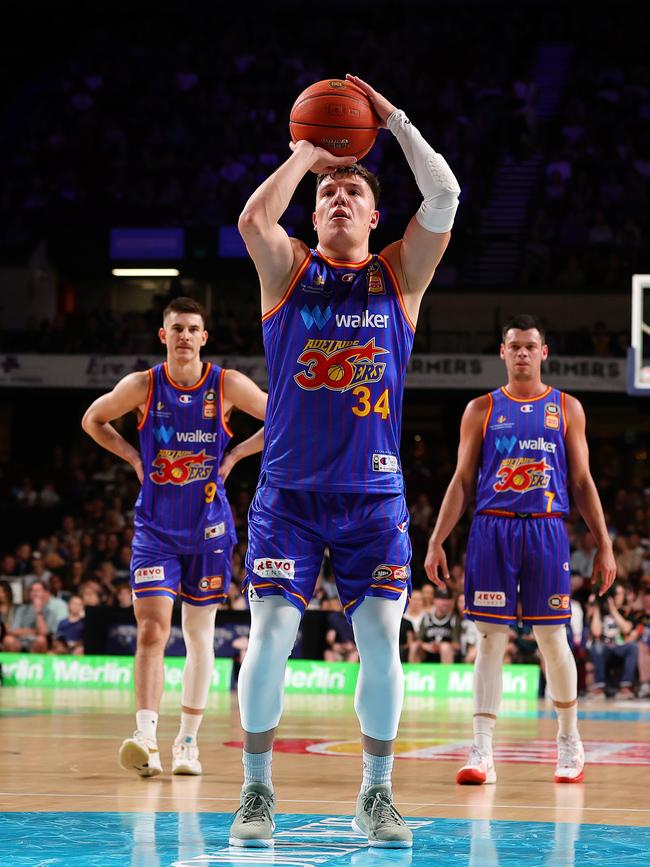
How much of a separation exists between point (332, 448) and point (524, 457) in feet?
8.85

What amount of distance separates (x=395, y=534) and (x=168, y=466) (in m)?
2.68

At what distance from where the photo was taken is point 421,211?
454cm

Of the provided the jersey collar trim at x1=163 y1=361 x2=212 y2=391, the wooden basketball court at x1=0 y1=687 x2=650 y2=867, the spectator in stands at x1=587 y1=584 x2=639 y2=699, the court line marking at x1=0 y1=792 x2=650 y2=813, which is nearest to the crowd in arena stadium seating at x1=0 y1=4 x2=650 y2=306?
the spectator in stands at x1=587 y1=584 x2=639 y2=699

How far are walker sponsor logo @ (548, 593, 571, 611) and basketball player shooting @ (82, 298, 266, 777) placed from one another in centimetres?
175

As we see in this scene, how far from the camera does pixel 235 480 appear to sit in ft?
77.2

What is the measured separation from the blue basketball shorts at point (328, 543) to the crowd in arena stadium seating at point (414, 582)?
8.56 meters

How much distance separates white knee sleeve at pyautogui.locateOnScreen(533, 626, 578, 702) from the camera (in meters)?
6.75

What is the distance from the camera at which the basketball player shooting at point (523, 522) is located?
6.73 m

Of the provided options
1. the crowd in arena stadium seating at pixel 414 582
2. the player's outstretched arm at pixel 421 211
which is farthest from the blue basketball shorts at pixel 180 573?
the crowd in arena stadium seating at pixel 414 582

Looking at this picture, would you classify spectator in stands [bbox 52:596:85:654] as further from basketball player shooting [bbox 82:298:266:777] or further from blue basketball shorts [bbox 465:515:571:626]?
blue basketball shorts [bbox 465:515:571:626]

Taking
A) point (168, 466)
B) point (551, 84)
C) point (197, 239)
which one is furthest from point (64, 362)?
point (168, 466)

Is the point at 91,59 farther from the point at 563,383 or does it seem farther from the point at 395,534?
the point at 395,534

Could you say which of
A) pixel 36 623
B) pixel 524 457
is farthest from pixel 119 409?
pixel 36 623

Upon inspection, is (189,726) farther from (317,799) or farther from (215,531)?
(317,799)
